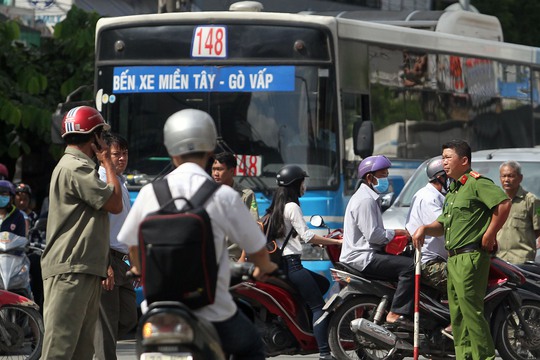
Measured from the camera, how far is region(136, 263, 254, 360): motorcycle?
567cm

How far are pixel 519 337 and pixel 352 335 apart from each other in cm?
131

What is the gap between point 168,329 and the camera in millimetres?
5699

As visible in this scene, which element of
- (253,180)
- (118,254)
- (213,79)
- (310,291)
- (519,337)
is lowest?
(519,337)

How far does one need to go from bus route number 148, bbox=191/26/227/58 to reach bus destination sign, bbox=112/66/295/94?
0.15 meters

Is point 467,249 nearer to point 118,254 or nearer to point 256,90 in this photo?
point 118,254

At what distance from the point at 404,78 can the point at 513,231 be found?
398 centimetres

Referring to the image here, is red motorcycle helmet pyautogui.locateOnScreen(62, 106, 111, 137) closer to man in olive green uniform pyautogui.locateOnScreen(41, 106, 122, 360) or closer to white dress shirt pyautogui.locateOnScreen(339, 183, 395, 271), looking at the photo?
man in olive green uniform pyautogui.locateOnScreen(41, 106, 122, 360)

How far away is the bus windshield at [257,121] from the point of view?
1352cm

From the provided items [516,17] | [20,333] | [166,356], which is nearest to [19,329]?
[20,333]

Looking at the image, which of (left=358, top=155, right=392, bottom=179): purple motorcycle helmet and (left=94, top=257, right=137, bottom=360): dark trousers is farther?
(left=358, top=155, right=392, bottom=179): purple motorcycle helmet

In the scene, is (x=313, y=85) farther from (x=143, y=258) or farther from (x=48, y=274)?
(x=143, y=258)

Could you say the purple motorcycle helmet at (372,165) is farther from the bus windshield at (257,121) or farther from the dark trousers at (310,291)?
the bus windshield at (257,121)

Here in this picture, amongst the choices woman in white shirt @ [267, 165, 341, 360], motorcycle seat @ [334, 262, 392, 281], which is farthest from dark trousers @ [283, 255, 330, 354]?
motorcycle seat @ [334, 262, 392, 281]

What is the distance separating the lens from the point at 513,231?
12562 millimetres
